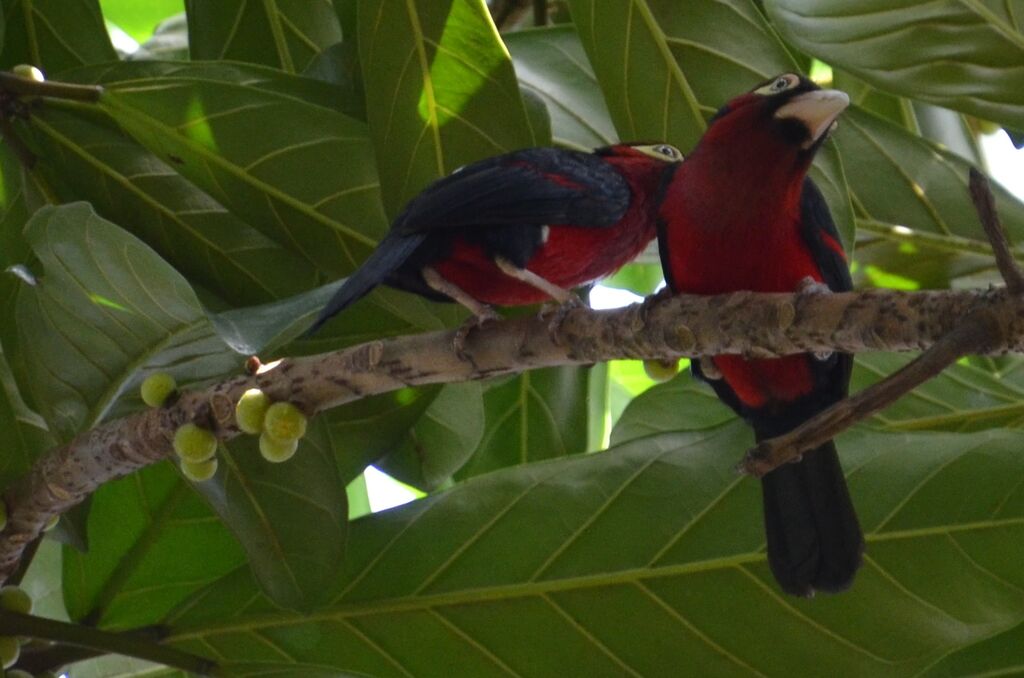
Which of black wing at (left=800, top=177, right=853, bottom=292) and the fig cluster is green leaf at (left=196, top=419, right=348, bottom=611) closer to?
the fig cluster

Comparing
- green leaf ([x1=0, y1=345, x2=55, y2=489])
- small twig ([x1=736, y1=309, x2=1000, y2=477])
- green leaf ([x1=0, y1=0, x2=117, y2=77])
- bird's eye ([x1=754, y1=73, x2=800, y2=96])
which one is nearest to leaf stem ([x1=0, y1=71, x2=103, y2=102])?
green leaf ([x1=0, y1=0, x2=117, y2=77])

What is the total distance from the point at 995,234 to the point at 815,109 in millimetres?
953

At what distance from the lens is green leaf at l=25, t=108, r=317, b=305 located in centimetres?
207

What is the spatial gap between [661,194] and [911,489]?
0.63 metres

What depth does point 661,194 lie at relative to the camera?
2.06m

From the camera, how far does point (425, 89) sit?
1845 mm

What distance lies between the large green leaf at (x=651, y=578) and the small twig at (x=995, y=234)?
31.7 inches

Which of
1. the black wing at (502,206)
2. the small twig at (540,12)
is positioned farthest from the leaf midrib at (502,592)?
the small twig at (540,12)

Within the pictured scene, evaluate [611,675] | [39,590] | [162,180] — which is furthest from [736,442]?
[39,590]

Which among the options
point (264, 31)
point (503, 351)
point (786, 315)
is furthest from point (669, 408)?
point (786, 315)

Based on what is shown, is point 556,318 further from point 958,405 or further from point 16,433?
point 958,405

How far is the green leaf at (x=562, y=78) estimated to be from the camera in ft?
7.43

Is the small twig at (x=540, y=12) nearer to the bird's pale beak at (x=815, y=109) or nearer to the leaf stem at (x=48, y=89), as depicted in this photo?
the bird's pale beak at (x=815, y=109)

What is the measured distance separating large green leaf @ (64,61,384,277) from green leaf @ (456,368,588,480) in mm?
528
